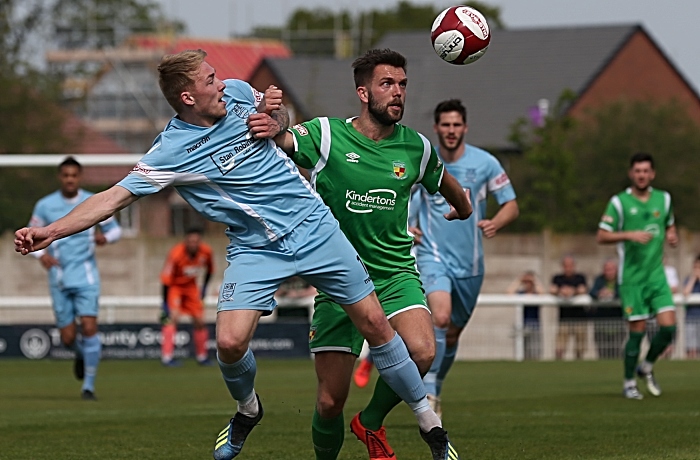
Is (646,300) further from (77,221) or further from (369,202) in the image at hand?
(77,221)

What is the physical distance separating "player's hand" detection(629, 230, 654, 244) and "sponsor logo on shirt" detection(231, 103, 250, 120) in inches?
271

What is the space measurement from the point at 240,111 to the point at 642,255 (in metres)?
7.44

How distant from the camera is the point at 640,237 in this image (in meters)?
13.6

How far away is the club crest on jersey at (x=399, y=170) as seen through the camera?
26.1 feet

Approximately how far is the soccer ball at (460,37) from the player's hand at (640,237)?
A: 16.8 feet

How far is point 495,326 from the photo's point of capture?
2388cm

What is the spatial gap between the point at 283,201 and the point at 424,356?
1.25 metres

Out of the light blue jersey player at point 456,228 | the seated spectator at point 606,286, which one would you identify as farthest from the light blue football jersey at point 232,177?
the seated spectator at point 606,286

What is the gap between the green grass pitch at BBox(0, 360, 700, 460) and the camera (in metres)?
9.28

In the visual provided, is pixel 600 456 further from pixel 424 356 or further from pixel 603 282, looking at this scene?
pixel 603 282

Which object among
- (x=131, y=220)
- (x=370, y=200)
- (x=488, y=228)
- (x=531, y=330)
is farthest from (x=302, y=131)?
(x=131, y=220)

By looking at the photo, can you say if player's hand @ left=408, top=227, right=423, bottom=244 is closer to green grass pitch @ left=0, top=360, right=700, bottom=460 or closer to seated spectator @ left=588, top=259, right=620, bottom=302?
green grass pitch @ left=0, top=360, right=700, bottom=460

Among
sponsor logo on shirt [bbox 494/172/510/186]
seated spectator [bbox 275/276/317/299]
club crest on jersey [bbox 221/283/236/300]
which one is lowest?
seated spectator [bbox 275/276/317/299]

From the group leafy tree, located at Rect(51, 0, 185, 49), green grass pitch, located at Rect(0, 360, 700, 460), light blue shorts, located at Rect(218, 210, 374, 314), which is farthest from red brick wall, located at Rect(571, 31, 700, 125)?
light blue shorts, located at Rect(218, 210, 374, 314)
